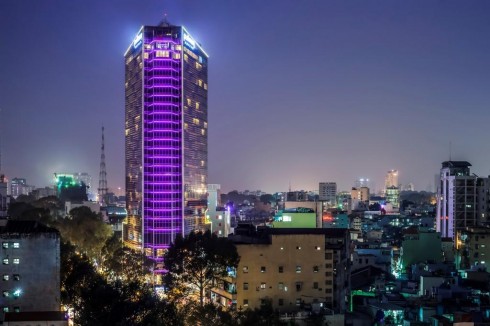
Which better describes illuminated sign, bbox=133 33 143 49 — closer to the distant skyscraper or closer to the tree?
the tree

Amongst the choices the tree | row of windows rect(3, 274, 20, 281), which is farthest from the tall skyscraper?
row of windows rect(3, 274, 20, 281)

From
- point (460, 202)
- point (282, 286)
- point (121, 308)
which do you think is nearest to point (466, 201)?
point (460, 202)

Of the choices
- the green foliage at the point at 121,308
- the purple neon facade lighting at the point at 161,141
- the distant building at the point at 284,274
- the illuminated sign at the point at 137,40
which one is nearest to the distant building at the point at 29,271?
the green foliage at the point at 121,308

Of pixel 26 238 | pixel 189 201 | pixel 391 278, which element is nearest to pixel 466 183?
pixel 391 278

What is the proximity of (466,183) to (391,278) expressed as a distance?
84.9 feet

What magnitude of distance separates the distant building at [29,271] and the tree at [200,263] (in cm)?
791

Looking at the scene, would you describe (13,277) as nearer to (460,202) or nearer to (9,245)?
(9,245)

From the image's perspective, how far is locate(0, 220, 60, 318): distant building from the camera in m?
33.9

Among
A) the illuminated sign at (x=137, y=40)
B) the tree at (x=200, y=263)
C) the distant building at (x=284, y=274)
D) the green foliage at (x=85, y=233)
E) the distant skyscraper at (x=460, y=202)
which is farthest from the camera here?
the illuminated sign at (x=137, y=40)

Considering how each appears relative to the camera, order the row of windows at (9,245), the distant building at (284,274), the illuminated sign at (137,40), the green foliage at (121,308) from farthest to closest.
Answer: the illuminated sign at (137,40), the distant building at (284,274), the row of windows at (9,245), the green foliage at (121,308)

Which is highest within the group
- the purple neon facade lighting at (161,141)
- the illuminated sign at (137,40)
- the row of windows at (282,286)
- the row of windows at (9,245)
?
the illuminated sign at (137,40)

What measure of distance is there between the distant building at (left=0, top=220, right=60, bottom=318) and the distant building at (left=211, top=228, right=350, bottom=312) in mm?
12915

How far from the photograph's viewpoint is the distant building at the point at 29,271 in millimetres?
33938

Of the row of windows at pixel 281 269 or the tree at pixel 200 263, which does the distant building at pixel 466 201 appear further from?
the tree at pixel 200 263
